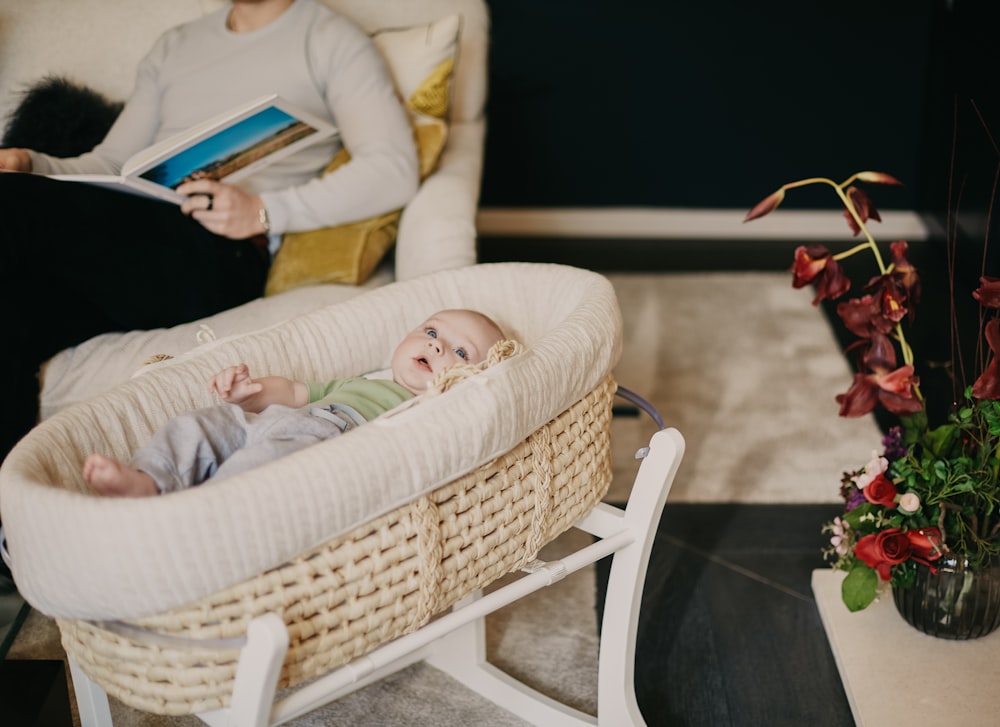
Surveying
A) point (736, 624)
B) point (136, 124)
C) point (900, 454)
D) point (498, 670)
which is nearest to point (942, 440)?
point (900, 454)

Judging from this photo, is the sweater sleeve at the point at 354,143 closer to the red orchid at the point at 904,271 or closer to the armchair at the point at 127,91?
the armchair at the point at 127,91

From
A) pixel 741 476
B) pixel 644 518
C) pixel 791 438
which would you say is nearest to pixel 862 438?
pixel 791 438

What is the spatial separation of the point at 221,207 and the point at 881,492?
3.52ft

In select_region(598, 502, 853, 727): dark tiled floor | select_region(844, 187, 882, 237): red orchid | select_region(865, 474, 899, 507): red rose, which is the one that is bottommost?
select_region(598, 502, 853, 727): dark tiled floor

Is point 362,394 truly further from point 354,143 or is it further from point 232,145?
point 354,143

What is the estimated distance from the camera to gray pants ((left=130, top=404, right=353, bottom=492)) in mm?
1079

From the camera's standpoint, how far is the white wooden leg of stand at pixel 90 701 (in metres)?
1.24

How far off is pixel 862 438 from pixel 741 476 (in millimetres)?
285

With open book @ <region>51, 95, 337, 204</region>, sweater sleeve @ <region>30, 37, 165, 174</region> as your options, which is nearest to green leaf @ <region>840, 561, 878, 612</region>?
open book @ <region>51, 95, 337, 204</region>

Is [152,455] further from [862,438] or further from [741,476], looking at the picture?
[862,438]

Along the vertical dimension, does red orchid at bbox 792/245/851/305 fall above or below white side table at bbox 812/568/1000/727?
above

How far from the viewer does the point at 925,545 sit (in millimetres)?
1400

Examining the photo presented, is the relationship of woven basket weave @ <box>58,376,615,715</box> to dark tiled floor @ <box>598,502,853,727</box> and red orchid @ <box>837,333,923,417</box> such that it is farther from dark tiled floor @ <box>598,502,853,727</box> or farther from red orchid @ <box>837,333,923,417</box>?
dark tiled floor @ <box>598,502,853,727</box>

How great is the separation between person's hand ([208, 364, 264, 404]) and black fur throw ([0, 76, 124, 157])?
92 centimetres
